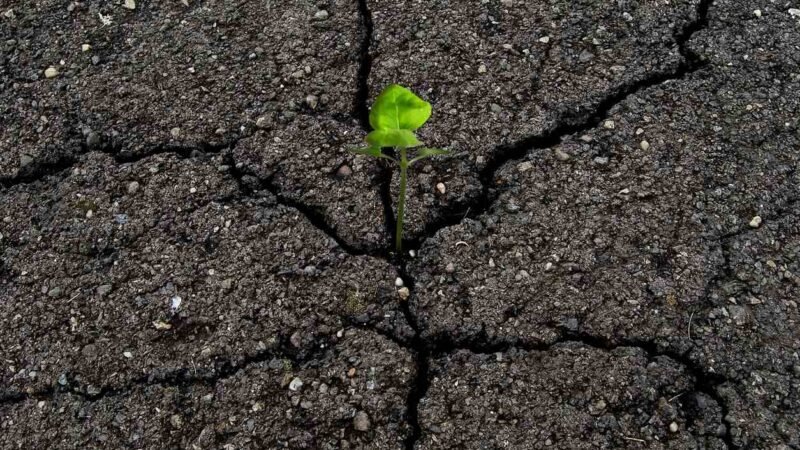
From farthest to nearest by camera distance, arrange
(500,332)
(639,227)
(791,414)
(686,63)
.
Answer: (686,63)
(639,227)
(500,332)
(791,414)

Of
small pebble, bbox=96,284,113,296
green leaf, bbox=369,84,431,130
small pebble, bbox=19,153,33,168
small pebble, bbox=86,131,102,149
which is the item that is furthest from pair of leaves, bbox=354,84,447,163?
small pebble, bbox=19,153,33,168

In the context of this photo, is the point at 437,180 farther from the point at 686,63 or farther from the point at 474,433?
the point at 686,63

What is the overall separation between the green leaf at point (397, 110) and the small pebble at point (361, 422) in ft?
2.04

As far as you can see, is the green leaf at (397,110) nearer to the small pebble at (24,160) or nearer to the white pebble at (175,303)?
the white pebble at (175,303)

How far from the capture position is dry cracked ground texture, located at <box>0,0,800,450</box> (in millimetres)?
1743

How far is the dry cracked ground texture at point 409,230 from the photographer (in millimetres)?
1743

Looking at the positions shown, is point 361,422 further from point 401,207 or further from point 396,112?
point 396,112

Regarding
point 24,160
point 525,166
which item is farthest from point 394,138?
point 24,160

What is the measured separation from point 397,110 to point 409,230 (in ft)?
1.30

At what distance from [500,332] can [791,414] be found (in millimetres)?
636

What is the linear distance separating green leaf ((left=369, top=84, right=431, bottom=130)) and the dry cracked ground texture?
369mm

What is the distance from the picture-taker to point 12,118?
7.52 feet

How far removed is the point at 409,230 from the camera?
198 cm

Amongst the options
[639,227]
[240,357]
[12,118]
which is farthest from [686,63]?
[12,118]
